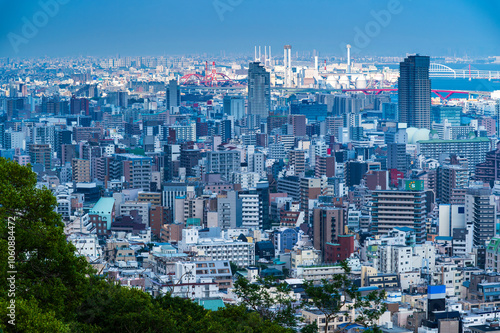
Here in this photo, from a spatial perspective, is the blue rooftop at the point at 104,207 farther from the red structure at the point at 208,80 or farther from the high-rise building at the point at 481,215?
the red structure at the point at 208,80

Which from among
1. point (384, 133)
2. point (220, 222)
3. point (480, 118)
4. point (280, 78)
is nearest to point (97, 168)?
point (220, 222)

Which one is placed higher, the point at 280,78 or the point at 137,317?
the point at 280,78

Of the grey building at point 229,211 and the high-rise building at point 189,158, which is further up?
the high-rise building at point 189,158

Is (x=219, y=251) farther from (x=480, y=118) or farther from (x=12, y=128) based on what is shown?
(x=480, y=118)

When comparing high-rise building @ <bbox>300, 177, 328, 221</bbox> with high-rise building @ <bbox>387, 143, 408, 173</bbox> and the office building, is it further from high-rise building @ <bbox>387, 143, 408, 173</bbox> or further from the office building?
the office building

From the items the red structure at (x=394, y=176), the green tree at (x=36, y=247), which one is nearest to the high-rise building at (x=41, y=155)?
the red structure at (x=394, y=176)

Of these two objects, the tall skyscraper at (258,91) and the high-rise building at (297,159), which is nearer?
the high-rise building at (297,159)

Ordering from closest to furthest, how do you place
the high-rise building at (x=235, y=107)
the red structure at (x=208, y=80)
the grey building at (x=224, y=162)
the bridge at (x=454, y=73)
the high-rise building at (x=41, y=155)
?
the grey building at (x=224, y=162) < the high-rise building at (x=41, y=155) < the high-rise building at (x=235, y=107) < the red structure at (x=208, y=80) < the bridge at (x=454, y=73)

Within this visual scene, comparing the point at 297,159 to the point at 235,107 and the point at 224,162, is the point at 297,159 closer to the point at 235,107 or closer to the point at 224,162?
the point at 224,162
